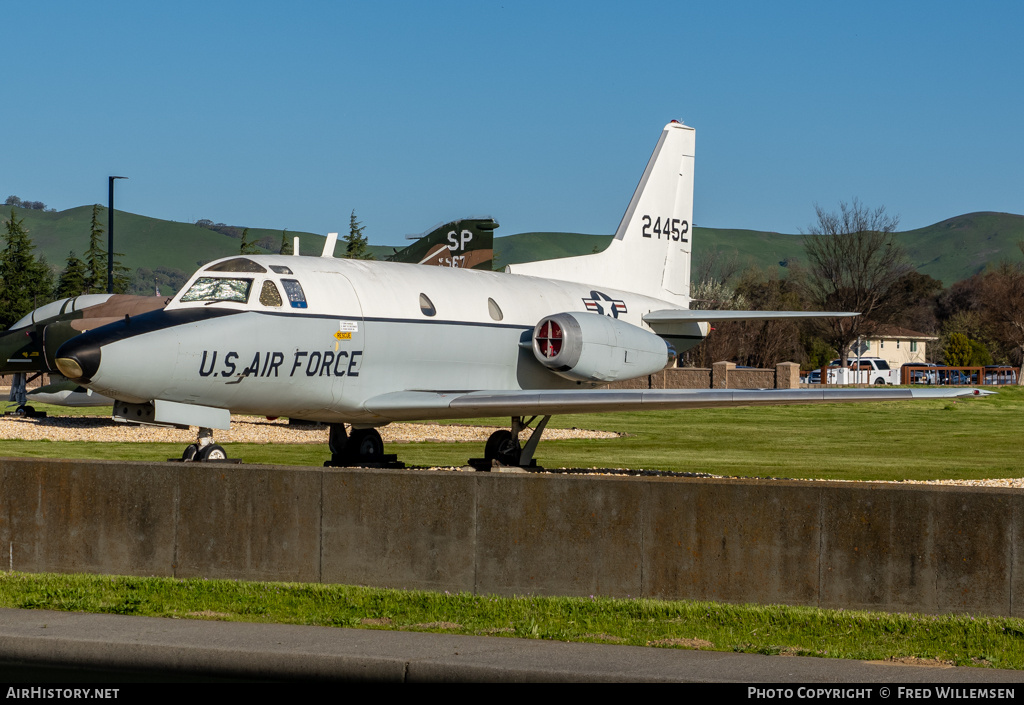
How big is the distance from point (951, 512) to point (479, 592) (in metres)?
4.02

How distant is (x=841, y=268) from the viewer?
282 ft

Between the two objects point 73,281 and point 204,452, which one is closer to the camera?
point 204,452

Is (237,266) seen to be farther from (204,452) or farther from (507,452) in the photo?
(507,452)

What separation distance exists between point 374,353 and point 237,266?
2.39 m

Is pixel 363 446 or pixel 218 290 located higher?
pixel 218 290

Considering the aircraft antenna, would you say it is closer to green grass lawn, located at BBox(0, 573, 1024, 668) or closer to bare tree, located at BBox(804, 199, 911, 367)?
green grass lawn, located at BBox(0, 573, 1024, 668)

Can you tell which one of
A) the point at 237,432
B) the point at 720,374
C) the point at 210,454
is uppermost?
the point at 720,374

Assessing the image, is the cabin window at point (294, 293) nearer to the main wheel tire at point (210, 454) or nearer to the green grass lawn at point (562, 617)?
the main wheel tire at point (210, 454)

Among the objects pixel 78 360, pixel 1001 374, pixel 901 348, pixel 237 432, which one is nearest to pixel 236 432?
pixel 237 432

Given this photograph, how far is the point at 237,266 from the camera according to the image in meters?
16.1

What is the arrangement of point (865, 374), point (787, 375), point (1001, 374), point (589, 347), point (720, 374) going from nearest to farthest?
point (589, 347) → point (787, 375) → point (720, 374) → point (1001, 374) → point (865, 374)

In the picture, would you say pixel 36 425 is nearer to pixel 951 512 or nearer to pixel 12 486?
pixel 12 486

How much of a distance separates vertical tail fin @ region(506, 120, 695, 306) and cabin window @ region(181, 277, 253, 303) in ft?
28.9

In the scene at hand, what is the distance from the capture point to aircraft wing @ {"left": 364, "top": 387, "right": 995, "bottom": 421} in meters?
16.3
